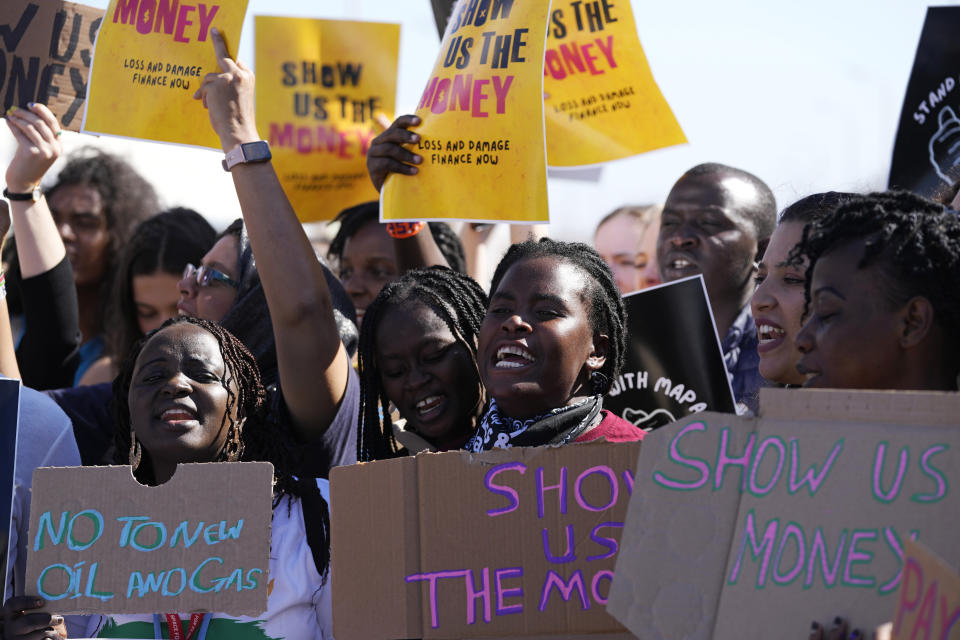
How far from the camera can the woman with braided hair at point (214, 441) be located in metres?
2.61

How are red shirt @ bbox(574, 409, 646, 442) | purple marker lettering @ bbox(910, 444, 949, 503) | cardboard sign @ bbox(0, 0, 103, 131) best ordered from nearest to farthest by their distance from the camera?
purple marker lettering @ bbox(910, 444, 949, 503) < red shirt @ bbox(574, 409, 646, 442) < cardboard sign @ bbox(0, 0, 103, 131)

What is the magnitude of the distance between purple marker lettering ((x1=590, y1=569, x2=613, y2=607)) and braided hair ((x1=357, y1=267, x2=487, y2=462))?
1.13m

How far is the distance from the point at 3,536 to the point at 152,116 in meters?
1.69

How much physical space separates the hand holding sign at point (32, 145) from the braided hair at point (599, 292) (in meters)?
1.76

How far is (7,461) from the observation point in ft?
7.98

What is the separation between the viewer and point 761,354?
10.3 feet

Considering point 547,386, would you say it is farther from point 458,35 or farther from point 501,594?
→ point 458,35

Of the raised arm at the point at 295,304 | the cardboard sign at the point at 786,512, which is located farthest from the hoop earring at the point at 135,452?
the cardboard sign at the point at 786,512

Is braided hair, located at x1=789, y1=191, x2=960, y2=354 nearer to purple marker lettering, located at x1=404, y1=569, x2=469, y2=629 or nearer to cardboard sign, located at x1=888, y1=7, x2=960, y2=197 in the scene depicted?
purple marker lettering, located at x1=404, y1=569, x2=469, y2=629

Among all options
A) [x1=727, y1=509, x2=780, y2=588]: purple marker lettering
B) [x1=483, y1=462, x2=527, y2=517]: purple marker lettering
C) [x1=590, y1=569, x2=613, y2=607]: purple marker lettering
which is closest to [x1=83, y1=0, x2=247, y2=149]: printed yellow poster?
[x1=483, y1=462, x2=527, y2=517]: purple marker lettering

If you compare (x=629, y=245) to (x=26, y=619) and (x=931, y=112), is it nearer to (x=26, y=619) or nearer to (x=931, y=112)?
(x=931, y=112)

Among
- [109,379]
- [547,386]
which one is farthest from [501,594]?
[109,379]

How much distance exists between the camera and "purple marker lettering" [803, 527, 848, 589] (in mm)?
1758

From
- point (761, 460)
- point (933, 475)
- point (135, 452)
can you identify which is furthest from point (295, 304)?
point (933, 475)
